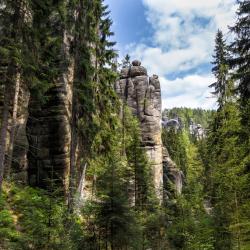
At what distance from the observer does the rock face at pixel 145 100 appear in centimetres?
5094

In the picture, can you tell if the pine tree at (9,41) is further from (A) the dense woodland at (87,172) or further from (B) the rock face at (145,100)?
(B) the rock face at (145,100)

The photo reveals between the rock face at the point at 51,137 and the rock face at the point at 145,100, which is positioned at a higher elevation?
the rock face at the point at 145,100

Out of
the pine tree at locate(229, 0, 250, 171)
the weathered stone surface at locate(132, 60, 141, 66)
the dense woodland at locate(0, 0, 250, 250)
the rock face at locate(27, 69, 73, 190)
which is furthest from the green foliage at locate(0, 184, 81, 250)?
the weathered stone surface at locate(132, 60, 141, 66)

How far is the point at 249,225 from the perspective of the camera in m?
13.8

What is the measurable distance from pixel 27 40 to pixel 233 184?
1161 cm

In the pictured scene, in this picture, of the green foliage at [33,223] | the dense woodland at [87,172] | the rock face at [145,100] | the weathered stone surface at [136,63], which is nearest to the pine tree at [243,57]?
the dense woodland at [87,172]

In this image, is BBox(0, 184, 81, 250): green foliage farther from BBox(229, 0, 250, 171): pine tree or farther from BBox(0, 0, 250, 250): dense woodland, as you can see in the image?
BBox(229, 0, 250, 171): pine tree

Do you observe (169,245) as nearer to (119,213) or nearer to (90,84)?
(119,213)

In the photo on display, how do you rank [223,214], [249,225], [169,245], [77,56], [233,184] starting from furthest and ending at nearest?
[169,245], [77,56], [223,214], [233,184], [249,225]

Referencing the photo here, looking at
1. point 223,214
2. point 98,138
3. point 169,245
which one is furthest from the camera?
Result: point 98,138

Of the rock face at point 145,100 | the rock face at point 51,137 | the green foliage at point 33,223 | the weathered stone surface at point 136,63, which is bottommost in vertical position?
the green foliage at point 33,223

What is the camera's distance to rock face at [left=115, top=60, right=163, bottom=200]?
50938 mm

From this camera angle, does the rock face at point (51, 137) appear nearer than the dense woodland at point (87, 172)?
No

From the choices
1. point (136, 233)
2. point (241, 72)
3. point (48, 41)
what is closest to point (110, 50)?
point (48, 41)
